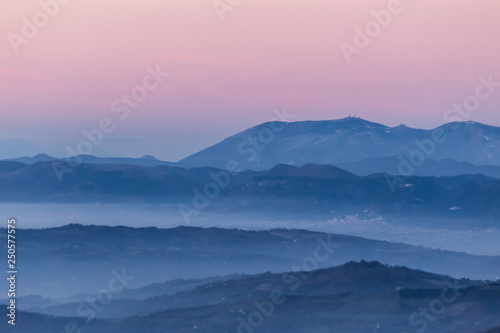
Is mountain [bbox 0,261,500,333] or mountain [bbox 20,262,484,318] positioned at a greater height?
mountain [bbox 20,262,484,318]

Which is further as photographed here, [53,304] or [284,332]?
[53,304]

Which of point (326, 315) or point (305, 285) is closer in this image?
point (326, 315)

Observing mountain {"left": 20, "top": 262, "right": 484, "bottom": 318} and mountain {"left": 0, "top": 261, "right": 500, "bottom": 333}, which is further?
mountain {"left": 20, "top": 262, "right": 484, "bottom": 318}

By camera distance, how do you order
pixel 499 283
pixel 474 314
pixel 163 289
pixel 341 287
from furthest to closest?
pixel 163 289, pixel 341 287, pixel 499 283, pixel 474 314

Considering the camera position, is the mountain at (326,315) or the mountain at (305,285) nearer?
the mountain at (326,315)

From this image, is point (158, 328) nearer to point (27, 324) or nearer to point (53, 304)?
point (27, 324)

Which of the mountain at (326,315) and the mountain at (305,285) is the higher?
the mountain at (305,285)

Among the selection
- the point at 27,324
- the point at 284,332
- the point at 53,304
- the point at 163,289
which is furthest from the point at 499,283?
the point at 53,304

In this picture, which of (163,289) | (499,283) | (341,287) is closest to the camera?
(499,283)

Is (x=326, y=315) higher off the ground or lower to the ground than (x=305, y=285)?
lower

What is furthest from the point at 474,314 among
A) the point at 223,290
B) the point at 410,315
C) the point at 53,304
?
the point at 53,304
